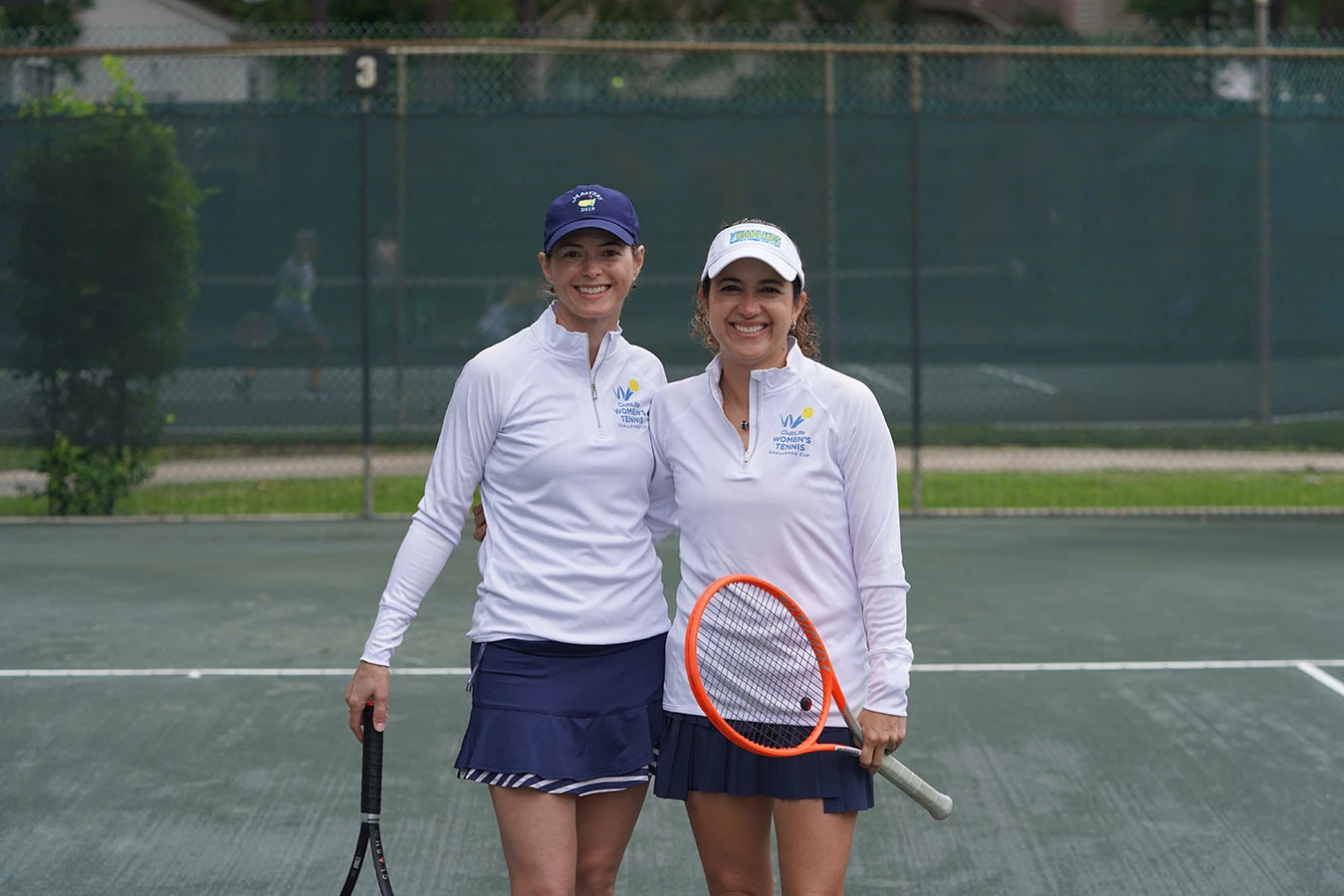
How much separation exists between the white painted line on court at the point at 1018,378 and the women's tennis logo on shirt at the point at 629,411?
23.4 feet

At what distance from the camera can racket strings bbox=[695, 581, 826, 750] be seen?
9.84ft

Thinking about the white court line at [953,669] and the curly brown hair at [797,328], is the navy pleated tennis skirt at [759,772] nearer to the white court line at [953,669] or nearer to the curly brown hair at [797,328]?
the curly brown hair at [797,328]

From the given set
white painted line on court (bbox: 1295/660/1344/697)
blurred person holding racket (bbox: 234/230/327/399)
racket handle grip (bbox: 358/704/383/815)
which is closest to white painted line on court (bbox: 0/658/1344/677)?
white painted line on court (bbox: 1295/660/1344/697)

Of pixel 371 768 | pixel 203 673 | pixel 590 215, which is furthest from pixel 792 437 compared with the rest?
pixel 203 673

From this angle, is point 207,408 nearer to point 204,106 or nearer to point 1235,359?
point 204,106

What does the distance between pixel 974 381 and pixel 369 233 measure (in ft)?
11.8

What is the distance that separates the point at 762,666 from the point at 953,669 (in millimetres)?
3370

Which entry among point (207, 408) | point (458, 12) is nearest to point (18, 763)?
point (207, 408)

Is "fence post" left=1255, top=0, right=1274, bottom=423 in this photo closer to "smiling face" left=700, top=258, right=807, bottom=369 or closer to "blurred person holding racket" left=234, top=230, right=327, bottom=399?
"blurred person holding racket" left=234, top=230, right=327, bottom=399

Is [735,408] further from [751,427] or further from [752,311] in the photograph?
[752,311]

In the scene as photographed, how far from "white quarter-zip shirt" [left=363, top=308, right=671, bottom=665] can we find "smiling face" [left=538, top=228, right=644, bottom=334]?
0.04m

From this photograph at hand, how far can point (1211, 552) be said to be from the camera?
8945 mm

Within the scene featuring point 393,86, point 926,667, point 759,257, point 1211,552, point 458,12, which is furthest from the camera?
point 458,12

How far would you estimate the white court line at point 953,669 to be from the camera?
6.18 metres
